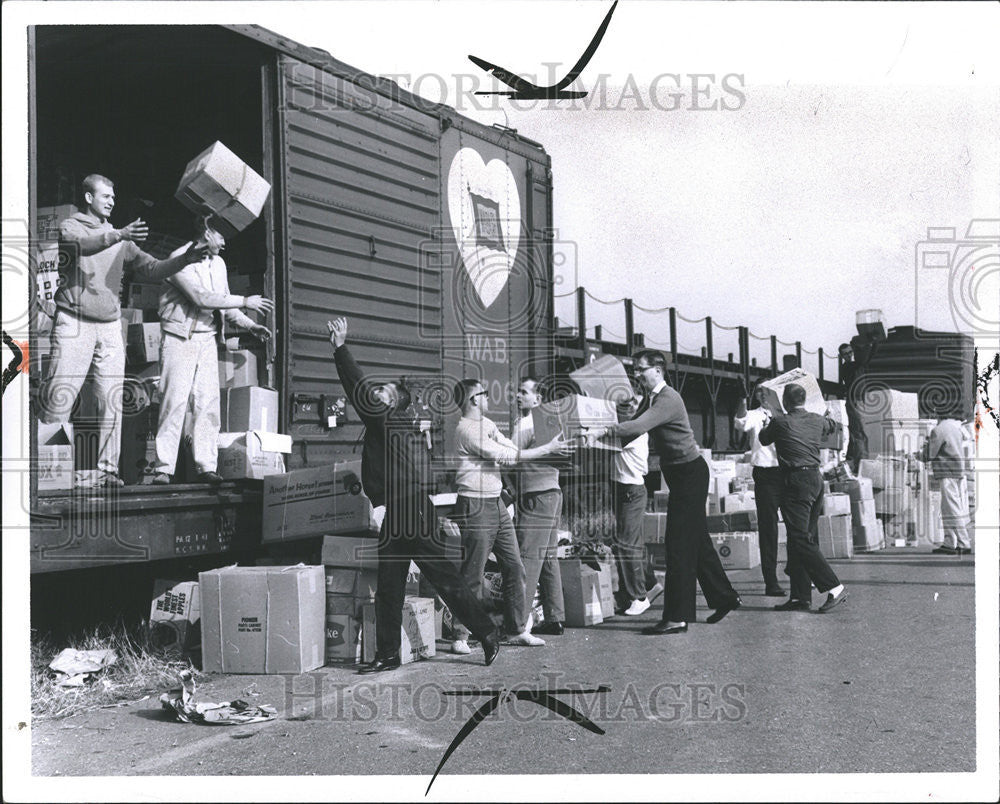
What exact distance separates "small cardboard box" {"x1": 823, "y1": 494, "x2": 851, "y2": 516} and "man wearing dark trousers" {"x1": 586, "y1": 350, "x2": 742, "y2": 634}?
2.73 m

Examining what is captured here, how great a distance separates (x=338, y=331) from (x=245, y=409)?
68 cm

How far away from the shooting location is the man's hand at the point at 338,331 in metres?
5.72

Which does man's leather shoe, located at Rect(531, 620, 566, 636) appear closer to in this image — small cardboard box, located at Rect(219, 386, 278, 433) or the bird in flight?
small cardboard box, located at Rect(219, 386, 278, 433)

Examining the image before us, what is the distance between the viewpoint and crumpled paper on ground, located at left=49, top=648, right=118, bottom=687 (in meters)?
4.75

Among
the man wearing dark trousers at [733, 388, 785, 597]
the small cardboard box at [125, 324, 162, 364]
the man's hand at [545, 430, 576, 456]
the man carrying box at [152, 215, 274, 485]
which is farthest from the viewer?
the man wearing dark trousers at [733, 388, 785, 597]

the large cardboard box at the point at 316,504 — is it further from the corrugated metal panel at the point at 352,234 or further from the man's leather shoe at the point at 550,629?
the man's leather shoe at the point at 550,629

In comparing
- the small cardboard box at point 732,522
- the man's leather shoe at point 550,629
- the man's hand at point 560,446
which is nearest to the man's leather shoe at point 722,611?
the man's leather shoe at point 550,629

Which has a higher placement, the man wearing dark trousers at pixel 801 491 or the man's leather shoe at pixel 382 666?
the man wearing dark trousers at pixel 801 491

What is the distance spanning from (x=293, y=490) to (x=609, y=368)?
8.38 feet

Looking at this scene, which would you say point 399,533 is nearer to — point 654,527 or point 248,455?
point 248,455

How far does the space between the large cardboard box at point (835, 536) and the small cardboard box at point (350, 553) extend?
182 inches

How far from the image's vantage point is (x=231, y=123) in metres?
6.08

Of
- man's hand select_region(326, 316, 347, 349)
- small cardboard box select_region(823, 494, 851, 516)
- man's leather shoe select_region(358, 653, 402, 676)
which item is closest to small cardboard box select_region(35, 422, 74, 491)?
man's hand select_region(326, 316, 347, 349)

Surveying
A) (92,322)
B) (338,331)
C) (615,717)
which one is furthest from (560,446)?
(92,322)
